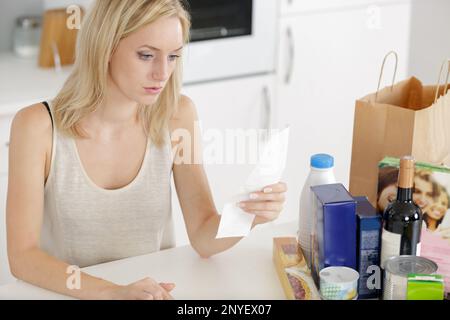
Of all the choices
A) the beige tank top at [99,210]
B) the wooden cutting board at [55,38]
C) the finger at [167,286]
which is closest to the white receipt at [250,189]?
the finger at [167,286]

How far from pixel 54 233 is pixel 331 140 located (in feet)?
5.00

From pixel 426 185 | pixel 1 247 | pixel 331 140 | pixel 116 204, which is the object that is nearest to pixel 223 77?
pixel 331 140

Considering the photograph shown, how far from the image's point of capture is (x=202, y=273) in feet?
Answer: 4.65

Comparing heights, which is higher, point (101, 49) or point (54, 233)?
point (101, 49)

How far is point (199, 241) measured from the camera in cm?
150

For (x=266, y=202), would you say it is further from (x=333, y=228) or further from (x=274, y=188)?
(x=333, y=228)

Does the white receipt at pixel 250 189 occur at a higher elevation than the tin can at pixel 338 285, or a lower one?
higher

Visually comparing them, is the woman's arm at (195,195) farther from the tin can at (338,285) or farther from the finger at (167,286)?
the tin can at (338,285)

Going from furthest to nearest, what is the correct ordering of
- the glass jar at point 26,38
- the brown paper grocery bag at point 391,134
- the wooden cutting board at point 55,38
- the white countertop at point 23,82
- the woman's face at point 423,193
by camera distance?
1. the glass jar at point 26,38
2. the wooden cutting board at point 55,38
3. the white countertop at point 23,82
4. the brown paper grocery bag at point 391,134
5. the woman's face at point 423,193

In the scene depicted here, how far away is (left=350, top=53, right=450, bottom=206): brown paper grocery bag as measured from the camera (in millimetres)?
1436

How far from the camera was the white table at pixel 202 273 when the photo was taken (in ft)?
4.43

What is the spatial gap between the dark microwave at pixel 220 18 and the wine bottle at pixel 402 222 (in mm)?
1459

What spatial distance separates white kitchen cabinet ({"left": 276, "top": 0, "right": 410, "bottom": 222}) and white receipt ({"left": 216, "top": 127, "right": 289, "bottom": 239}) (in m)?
1.46
